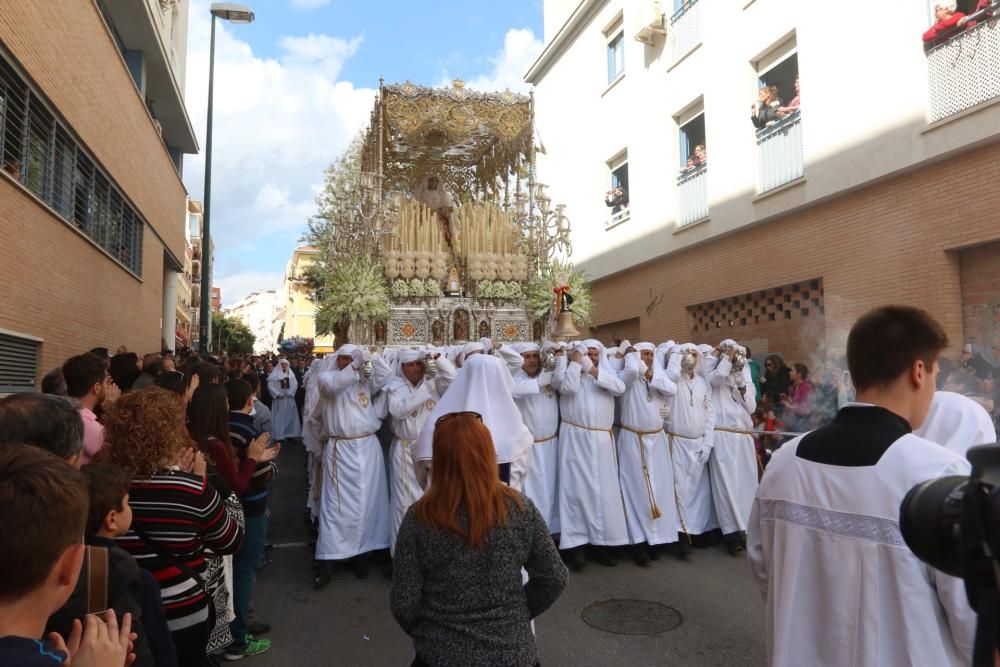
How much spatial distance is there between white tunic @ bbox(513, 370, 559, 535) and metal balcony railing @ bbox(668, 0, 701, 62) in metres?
10.7

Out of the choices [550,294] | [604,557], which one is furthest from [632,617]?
[550,294]

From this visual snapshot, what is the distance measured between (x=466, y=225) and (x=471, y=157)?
2177mm

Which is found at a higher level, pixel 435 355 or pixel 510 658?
pixel 435 355

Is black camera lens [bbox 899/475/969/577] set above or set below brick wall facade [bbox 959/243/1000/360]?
below

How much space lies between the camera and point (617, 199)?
17812 mm

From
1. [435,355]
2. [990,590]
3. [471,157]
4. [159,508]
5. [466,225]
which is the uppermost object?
[471,157]

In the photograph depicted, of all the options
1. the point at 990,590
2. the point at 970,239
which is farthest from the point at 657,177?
the point at 990,590

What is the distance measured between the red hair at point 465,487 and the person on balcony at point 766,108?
39.4 feet

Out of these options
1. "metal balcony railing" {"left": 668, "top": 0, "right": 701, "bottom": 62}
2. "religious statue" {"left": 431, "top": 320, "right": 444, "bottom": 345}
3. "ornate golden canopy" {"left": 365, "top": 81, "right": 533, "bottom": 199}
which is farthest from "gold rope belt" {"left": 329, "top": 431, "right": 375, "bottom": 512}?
"metal balcony railing" {"left": 668, "top": 0, "right": 701, "bottom": 62}

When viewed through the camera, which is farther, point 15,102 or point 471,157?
point 471,157

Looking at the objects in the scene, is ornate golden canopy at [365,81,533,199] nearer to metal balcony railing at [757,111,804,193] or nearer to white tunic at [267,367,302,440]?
metal balcony railing at [757,111,804,193]

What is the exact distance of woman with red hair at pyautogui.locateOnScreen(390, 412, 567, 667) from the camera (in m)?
2.40

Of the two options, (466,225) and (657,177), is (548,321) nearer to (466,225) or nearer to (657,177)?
(466,225)

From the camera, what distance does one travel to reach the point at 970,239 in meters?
8.79
